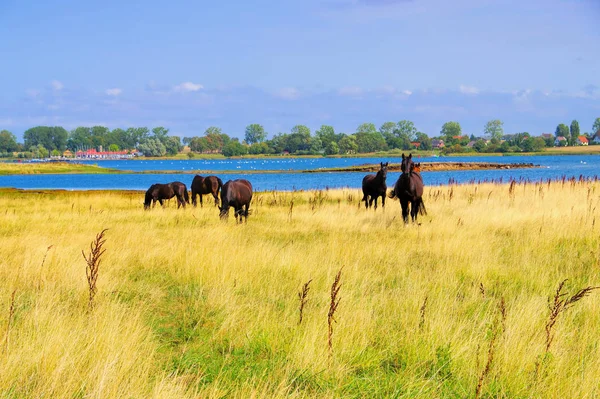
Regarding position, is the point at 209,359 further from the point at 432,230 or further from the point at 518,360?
the point at 432,230

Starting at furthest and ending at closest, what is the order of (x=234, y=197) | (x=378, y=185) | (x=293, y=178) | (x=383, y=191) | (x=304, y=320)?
1. (x=293, y=178)
2. (x=378, y=185)
3. (x=383, y=191)
4. (x=234, y=197)
5. (x=304, y=320)

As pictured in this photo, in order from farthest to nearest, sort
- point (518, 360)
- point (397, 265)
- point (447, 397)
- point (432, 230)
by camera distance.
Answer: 1. point (432, 230)
2. point (397, 265)
3. point (518, 360)
4. point (447, 397)

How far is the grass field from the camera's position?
14.0 feet

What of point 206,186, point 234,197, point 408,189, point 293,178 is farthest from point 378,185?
point 293,178

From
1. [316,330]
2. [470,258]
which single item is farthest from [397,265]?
[316,330]

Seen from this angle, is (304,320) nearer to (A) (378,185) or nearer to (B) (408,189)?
(B) (408,189)

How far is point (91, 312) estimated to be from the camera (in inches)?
230

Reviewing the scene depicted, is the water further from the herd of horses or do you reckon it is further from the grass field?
the grass field

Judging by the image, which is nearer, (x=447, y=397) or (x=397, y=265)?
(x=447, y=397)

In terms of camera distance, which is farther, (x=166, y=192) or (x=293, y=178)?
(x=293, y=178)

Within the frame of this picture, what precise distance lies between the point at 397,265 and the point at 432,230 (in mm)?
4047

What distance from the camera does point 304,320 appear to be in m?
5.68

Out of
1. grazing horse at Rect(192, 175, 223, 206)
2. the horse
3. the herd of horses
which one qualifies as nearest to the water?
grazing horse at Rect(192, 175, 223, 206)

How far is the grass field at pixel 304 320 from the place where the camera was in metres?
4.27
